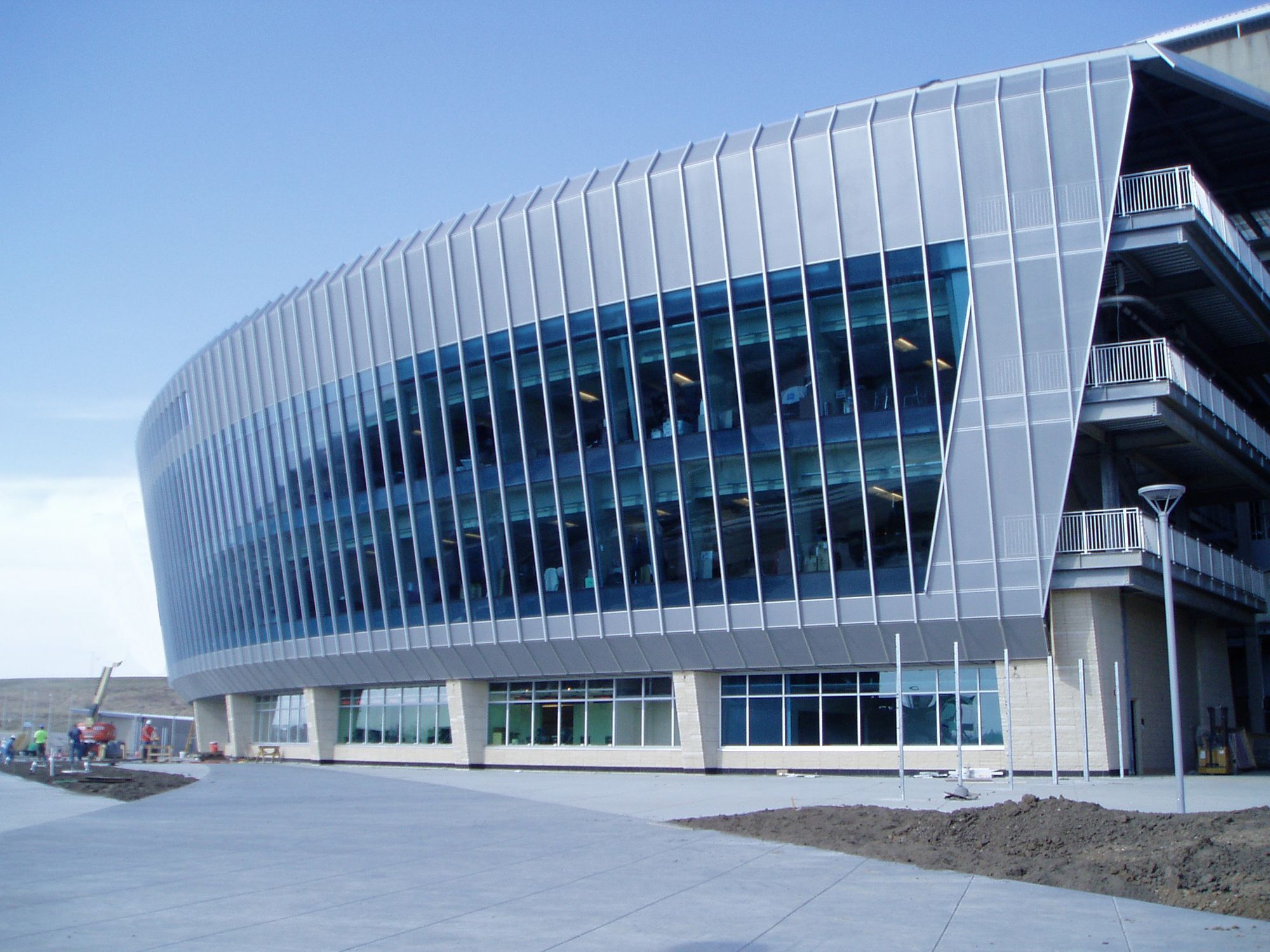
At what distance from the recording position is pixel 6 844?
659 inches

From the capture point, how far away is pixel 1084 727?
2944cm

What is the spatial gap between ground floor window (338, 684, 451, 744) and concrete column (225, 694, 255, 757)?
10.1 meters

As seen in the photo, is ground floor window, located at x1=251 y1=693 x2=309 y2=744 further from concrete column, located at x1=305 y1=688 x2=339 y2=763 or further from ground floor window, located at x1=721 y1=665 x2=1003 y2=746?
ground floor window, located at x1=721 y1=665 x2=1003 y2=746

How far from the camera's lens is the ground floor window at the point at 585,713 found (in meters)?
39.3

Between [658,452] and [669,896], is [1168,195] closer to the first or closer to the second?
[658,452]

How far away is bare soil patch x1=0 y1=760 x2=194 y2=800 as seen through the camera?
28109 millimetres

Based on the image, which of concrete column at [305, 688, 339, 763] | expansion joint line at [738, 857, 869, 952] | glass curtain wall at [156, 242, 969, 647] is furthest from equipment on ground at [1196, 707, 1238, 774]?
concrete column at [305, 688, 339, 763]

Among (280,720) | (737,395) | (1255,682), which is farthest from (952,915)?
(280,720)

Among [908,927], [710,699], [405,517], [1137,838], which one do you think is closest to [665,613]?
[710,699]

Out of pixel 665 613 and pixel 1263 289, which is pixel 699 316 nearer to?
pixel 665 613

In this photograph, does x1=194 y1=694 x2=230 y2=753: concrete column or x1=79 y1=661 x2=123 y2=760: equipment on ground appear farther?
x1=194 y1=694 x2=230 y2=753: concrete column

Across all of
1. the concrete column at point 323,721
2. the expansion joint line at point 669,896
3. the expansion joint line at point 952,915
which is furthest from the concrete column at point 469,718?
the expansion joint line at point 952,915

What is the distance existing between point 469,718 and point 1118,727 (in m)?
22.9

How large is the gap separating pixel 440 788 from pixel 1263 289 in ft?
93.3
